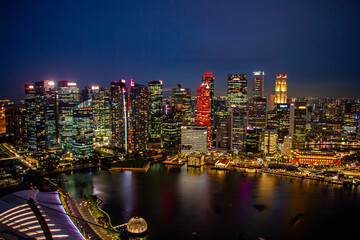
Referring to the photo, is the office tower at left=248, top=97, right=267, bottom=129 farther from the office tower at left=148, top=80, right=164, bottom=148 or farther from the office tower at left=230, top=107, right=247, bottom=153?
the office tower at left=148, top=80, right=164, bottom=148

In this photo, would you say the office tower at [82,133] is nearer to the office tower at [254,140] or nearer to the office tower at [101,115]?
the office tower at [101,115]

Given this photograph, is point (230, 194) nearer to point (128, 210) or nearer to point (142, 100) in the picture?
point (128, 210)

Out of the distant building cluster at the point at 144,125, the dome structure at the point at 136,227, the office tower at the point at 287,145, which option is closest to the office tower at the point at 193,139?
the distant building cluster at the point at 144,125

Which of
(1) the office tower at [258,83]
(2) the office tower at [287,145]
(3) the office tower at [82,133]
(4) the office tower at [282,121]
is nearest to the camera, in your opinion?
(3) the office tower at [82,133]

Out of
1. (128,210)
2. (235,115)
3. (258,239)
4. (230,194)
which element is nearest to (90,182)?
(128,210)

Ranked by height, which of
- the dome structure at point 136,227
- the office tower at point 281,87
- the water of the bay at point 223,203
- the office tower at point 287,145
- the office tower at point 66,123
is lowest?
the water of the bay at point 223,203

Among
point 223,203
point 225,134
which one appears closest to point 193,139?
point 225,134

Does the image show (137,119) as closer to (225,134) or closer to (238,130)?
(225,134)
